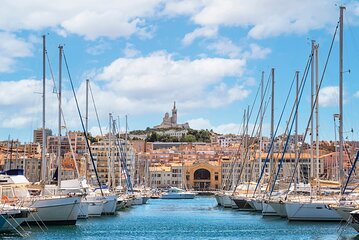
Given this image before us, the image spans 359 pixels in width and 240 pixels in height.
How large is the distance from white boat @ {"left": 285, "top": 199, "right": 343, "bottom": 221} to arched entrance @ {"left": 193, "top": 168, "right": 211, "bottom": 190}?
12959cm

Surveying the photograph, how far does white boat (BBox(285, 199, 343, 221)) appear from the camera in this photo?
4212cm

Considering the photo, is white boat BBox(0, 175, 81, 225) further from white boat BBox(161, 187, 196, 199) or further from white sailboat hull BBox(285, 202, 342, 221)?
white boat BBox(161, 187, 196, 199)

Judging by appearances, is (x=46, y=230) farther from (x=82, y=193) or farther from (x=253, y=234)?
(x=253, y=234)

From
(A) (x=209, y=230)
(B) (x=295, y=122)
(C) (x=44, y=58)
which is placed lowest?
(A) (x=209, y=230)

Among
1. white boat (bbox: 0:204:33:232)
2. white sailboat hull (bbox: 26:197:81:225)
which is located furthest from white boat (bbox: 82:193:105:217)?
white boat (bbox: 0:204:33:232)

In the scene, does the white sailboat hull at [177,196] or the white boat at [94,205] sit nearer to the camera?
the white boat at [94,205]

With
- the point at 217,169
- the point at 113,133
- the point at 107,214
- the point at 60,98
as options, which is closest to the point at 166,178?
the point at 217,169

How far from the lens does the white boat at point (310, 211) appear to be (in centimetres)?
4212

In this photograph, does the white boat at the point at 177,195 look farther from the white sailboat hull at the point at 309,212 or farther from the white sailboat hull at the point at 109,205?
the white sailboat hull at the point at 309,212

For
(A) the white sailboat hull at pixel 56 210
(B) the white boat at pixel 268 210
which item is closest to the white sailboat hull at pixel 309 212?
(B) the white boat at pixel 268 210

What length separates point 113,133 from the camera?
246ft

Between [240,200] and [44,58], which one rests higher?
[44,58]

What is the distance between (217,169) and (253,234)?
437ft

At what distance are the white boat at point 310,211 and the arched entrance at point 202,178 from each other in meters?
130
